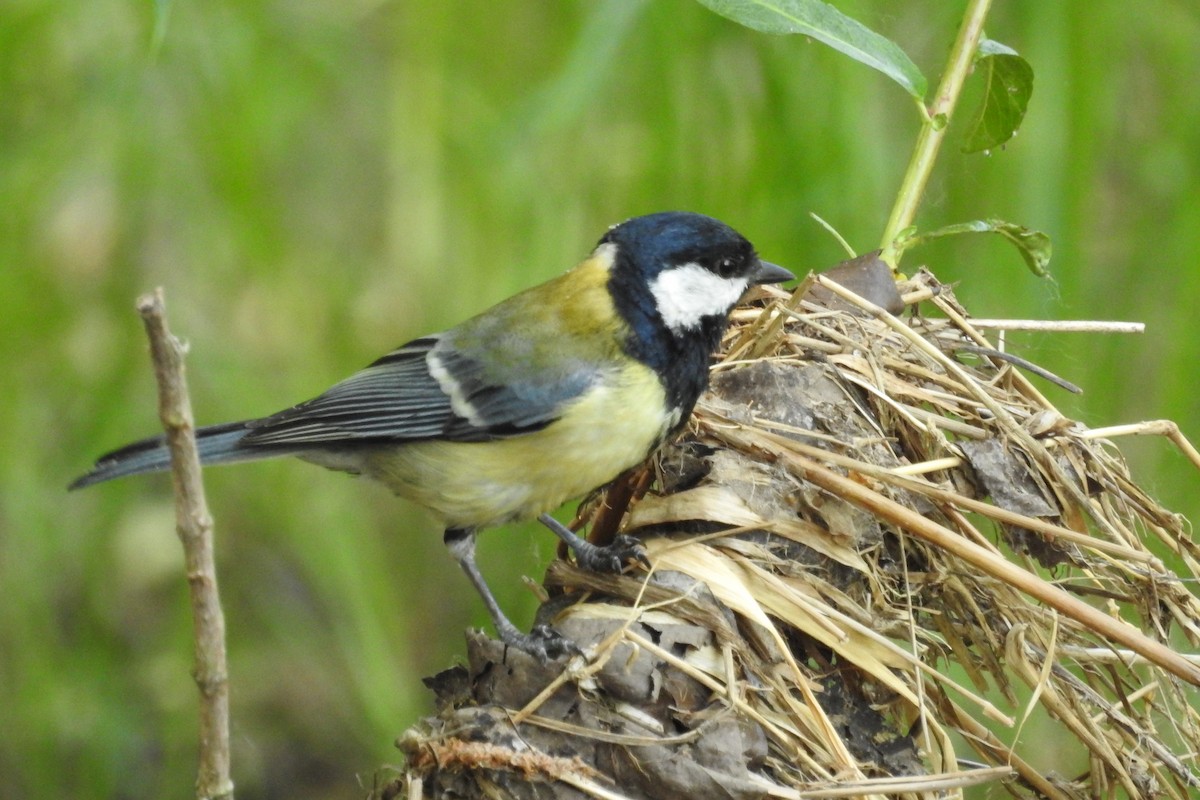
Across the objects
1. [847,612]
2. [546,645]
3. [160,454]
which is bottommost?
[847,612]

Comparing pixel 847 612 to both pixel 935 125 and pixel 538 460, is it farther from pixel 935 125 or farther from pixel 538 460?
pixel 935 125

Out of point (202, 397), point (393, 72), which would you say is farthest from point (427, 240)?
point (202, 397)

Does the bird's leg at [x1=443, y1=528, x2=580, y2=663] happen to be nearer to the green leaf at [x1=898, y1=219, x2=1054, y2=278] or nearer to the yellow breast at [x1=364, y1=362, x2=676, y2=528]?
the yellow breast at [x1=364, y1=362, x2=676, y2=528]

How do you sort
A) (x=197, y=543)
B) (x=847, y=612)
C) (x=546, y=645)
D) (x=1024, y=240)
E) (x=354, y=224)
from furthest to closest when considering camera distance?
1. (x=354, y=224)
2. (x=1024, y=240)
3. (x=847, y=612)
4. (x=546, y=645)
5. (x=197, y=543)

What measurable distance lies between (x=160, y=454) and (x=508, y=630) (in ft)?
2.04

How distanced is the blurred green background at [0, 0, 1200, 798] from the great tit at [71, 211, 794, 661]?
0.32 metres

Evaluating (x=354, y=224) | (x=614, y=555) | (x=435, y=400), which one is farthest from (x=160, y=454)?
(x=354, y=224)

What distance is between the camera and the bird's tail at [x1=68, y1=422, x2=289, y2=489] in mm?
1720

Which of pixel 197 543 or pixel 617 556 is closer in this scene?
pixel 197 543

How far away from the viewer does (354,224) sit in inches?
128

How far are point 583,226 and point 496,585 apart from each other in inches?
30.5

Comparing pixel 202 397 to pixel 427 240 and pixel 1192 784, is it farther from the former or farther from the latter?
pixel 1192 784

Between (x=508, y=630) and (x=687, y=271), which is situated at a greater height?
(x=687, y=271)

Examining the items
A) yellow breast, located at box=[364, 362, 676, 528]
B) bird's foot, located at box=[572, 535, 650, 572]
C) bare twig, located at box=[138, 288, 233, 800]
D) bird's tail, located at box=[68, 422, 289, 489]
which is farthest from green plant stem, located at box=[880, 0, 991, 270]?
bare twig, located at box=[138, 288, 233, 800]
